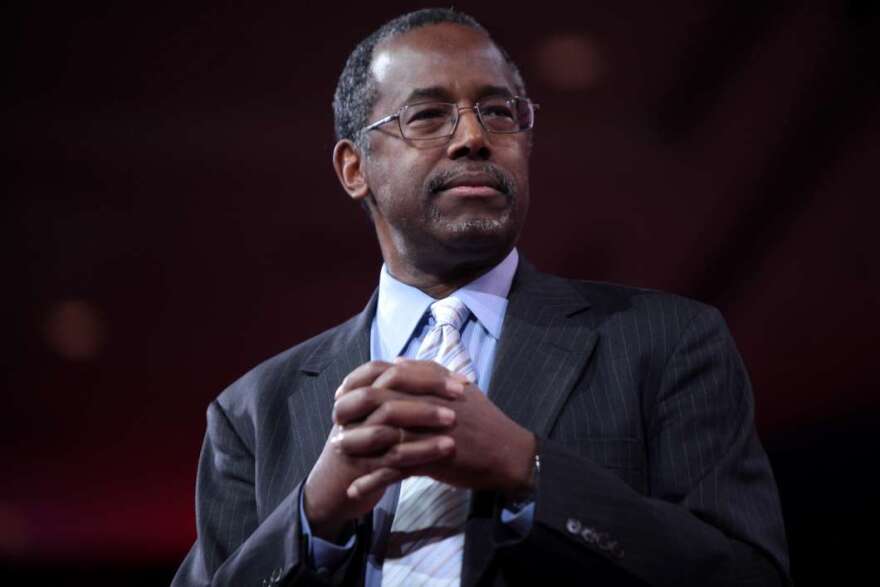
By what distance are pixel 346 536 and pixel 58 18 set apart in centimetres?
147

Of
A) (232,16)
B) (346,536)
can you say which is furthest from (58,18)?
(346,536)

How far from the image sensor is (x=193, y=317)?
229cm

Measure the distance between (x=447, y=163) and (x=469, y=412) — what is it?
1.58 ft

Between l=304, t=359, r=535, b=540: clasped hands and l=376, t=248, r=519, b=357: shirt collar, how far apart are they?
33 cm

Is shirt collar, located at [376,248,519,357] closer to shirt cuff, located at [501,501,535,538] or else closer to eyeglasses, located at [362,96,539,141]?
eyeglasses, located at [362,96,539,141]

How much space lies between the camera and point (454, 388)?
118 cm

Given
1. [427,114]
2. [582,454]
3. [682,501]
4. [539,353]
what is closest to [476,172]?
[427,114]

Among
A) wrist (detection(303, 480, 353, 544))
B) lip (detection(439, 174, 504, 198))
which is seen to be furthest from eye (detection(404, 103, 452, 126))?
wrist (detection(303, 480, 353, 544))

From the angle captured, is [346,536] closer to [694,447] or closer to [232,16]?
[694,447]

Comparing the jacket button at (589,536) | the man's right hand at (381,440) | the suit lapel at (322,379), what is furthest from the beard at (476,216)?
the jacket button at (589,536)

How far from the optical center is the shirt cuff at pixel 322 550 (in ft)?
4.13

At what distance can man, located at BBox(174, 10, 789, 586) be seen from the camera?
3.83ft

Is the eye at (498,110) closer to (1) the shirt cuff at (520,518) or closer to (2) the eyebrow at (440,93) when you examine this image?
(2) the eyebrow at (440,93)

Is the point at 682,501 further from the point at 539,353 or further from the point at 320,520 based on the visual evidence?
the point at 320,520
